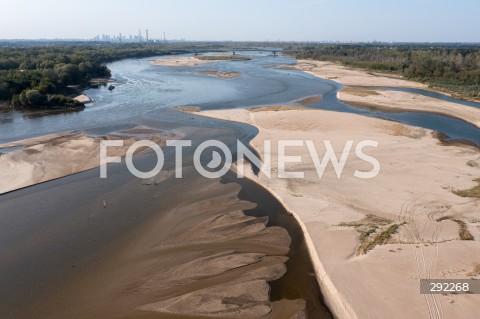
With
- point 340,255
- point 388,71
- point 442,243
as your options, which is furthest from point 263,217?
point 388,71

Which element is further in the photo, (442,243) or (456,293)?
(442,243)

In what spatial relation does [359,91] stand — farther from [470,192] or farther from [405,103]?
[470,192]

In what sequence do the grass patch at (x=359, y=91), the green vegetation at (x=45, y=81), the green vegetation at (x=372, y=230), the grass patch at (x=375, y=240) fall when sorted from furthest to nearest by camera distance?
1. the grass patch at (x=359, y=91)
2. the green vegetation at (x=45, y=81)
3. the green vegetation at (x=372, y=230)
4. the grass patch at (x=375, y=240)

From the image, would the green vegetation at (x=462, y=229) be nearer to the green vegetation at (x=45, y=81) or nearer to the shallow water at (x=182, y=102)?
the shallow water at (x=182, y=102)

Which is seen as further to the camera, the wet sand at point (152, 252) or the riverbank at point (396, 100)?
the riverbank at point (396, 100)

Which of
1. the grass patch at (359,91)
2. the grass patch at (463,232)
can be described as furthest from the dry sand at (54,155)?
the grass patch at (359,91)

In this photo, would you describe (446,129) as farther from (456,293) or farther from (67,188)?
(67,188)
